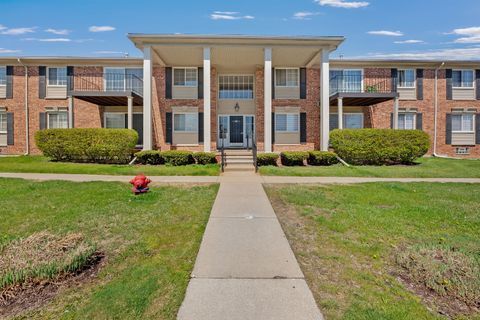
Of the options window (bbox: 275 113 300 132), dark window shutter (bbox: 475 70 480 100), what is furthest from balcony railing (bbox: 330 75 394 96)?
dark window shutter (bbox: 475 70 480 100)

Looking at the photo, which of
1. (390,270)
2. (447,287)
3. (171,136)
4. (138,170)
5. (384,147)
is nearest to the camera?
(447,287)

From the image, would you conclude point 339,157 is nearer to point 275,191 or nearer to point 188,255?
point 275,191

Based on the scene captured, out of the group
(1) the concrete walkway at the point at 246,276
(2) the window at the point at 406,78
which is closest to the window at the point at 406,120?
(2) the window at the point at 406,78

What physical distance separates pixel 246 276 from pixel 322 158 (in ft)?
38.8

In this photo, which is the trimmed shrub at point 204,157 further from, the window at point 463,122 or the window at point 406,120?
the window at point 463,122

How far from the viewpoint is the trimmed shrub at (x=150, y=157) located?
13.9m

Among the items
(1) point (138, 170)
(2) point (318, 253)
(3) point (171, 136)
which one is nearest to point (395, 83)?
(3) point (171, 136)

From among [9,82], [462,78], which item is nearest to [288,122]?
[462,78]

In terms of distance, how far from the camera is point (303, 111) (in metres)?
18.2

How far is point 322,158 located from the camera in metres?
14.3

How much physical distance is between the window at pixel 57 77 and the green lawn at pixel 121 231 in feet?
37.6

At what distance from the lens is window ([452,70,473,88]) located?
19062 mm

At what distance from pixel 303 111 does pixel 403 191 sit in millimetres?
10748

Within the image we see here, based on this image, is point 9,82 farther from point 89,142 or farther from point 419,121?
point 419,121
